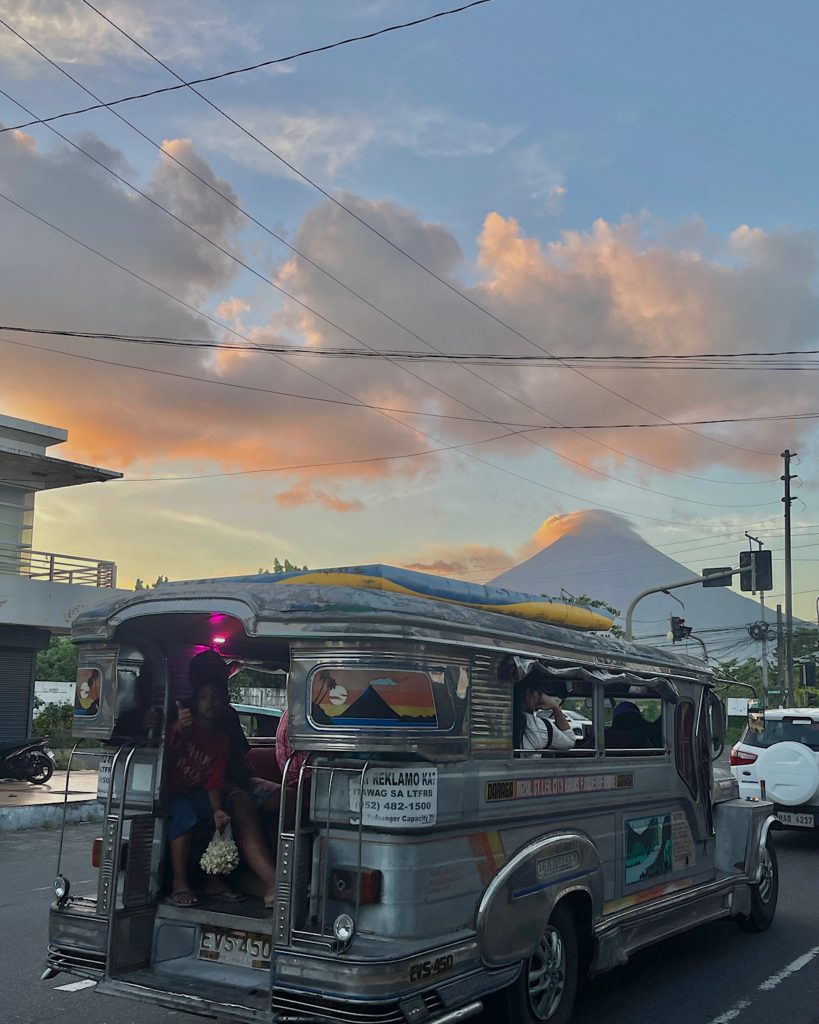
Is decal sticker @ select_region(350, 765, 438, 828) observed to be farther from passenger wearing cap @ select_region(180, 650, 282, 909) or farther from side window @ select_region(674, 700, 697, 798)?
side window @ select_region(674, 700, 697, 798)

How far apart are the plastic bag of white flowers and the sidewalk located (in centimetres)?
892

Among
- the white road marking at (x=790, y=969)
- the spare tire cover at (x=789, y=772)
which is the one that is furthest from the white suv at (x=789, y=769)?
the white road marking at (x=790, y=969)

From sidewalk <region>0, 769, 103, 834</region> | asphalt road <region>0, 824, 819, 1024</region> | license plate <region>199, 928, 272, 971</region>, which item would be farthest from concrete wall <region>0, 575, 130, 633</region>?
license plate <region>199, 928, 272, 971</region>

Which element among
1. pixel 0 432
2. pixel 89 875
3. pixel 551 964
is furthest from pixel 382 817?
pixel 0 432

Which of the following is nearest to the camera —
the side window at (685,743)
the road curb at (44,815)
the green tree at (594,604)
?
the side window at (685,743)

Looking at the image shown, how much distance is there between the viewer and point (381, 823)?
15.6 feet

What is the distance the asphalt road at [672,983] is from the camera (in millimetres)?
6035

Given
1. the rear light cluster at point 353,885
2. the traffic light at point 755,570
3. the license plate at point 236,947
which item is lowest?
the license plate at point 236,947

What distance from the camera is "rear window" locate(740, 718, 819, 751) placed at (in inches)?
509

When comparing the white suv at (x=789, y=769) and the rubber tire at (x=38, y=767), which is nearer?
the white suv at (x=789, y=769)

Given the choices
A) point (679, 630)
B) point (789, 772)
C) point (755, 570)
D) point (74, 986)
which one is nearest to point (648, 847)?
point (74, 986)

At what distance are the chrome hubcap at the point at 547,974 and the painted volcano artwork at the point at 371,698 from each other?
1.61 metres

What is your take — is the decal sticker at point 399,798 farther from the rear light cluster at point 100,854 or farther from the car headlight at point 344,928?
the rear light cluster at point 100,854

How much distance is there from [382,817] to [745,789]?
9.13m
